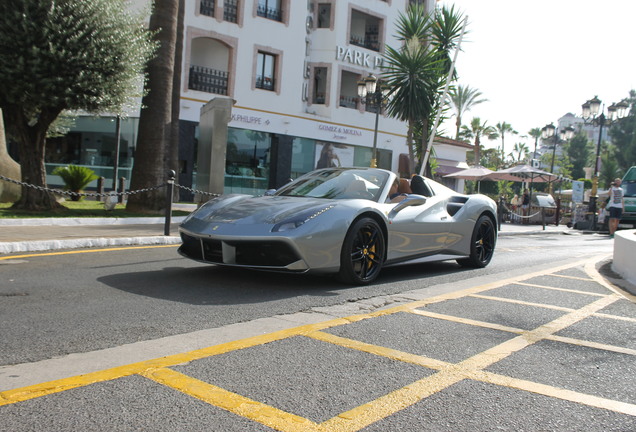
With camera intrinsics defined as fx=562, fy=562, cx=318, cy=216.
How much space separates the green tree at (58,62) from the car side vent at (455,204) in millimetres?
7627

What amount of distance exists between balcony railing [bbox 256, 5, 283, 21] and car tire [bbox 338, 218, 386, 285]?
853 inches

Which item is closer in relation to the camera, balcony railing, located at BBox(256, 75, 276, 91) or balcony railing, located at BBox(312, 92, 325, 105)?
balcony railing, located at BBox(256, 75, 276, 91)

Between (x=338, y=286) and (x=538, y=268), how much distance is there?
12.3 ft

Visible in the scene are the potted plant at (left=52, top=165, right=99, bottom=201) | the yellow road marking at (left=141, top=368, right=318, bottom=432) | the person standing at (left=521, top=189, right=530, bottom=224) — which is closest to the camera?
the yellow road marking at (left=141, top=368, right=318, bottom=432)

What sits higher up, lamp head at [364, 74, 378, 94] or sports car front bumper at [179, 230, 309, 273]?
lamp head at [364, 74, 378, 94]

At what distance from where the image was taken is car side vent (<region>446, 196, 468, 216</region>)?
6.94 metres

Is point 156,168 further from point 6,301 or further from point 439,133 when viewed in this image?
point 439,133

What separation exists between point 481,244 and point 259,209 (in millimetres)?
3500

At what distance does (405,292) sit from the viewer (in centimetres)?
533

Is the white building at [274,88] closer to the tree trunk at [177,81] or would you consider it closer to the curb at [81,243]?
the tree trunk at [177,81]

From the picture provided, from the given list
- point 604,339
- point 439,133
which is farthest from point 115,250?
point 439,133

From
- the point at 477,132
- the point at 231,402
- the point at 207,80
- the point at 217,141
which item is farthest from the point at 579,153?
the point at 231,402

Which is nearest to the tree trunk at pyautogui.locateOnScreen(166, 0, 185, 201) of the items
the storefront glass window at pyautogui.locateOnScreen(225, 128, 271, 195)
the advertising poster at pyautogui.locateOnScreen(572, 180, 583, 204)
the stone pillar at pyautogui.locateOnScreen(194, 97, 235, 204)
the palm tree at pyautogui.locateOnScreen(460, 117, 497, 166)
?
the stone pillar at pyautogui.locateOnScreen(194, 97, 235, 204)

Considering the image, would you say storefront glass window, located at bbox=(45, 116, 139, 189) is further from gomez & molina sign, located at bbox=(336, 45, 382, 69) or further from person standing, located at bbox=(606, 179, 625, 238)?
person standing, located at bbox=(606, 179, 625, 238)
